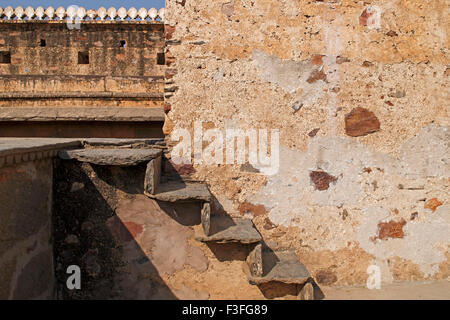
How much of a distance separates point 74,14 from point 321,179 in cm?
777

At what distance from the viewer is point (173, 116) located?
2.74 meters

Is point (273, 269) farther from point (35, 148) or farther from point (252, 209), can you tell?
point (35, 148)

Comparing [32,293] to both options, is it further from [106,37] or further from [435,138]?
[106,37]

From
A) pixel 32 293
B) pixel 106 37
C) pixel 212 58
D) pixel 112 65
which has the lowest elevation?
pixel 32 293

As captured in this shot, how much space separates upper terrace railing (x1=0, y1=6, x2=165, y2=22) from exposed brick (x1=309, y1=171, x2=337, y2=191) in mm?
6691

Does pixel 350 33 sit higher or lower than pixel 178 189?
higher

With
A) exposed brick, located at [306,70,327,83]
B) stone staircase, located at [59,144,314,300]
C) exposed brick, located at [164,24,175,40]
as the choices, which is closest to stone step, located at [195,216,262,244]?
stone staircase, located at [59,144,314,300]

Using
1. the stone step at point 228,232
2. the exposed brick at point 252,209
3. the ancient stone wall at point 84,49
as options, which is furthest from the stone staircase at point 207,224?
the ancient stone wall at point 84,49

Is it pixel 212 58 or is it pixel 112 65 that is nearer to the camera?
pixel 212 58

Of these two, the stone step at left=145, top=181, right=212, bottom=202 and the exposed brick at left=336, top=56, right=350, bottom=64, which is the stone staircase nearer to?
the stone step at left=145, top=181, right=212, bottom=202

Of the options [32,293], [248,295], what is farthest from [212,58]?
[32,293]

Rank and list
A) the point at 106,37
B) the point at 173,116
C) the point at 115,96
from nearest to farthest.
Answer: the point at 173,116 < the point at 115,96 < the point at 106,37

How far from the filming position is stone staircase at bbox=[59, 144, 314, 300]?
2277 mm

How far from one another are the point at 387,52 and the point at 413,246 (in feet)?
5.86
